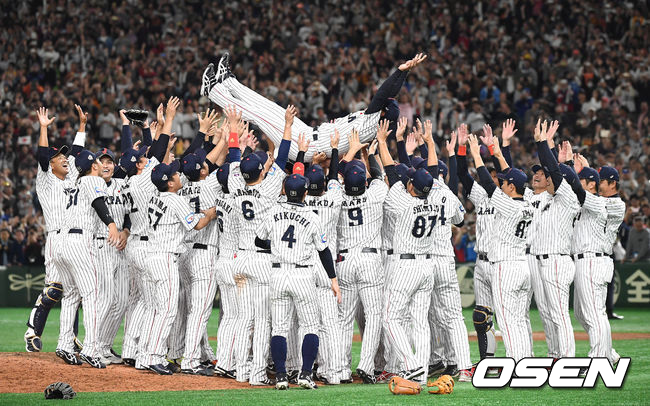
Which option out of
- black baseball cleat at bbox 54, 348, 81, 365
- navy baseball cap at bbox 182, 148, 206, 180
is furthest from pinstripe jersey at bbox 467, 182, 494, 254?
black baseball cleat at bbox 54, 348, 81, 365

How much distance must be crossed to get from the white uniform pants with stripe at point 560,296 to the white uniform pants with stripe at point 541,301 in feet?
0.23

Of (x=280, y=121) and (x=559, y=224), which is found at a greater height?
(x=280, y=121)

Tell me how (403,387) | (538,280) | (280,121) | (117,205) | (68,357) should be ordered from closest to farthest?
(403,387), (68,357), (538,280), (117,205), (280,121)

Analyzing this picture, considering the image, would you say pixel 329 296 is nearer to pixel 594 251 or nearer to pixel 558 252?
pixel 558 252

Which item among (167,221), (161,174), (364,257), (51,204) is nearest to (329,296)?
(364,257)

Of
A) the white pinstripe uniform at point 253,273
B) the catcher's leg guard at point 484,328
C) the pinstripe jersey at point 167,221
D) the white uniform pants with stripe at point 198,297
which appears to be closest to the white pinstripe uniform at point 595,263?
the catcher's leg guard at point 484,328

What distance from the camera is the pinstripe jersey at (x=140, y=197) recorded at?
9750mm

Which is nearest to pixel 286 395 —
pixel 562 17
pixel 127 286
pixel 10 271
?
Answer: pixel 127 286

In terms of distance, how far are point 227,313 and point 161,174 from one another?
5.35 feet

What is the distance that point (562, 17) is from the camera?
24.7 meters

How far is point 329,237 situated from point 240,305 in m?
1.15

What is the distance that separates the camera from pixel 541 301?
9883 mm

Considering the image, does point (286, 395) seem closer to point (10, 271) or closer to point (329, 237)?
point (329, 237)

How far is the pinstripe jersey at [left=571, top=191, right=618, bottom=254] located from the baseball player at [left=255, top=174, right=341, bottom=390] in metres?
3.13
